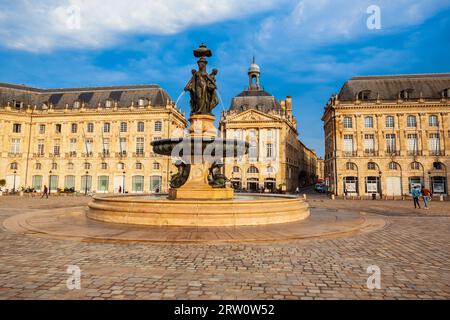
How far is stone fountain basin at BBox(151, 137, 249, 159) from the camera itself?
12469 millimetres

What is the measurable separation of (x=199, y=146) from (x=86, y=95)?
169ft

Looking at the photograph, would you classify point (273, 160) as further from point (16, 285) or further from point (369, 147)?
point (16, 285)

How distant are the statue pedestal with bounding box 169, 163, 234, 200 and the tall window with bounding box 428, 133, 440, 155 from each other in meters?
42.0

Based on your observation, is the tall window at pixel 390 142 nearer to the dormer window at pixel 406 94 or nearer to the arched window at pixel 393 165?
the arched window at pixel 393 165

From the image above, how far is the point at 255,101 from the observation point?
196ft

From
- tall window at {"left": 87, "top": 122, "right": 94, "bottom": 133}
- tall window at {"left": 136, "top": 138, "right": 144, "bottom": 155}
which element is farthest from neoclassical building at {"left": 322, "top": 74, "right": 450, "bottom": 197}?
tall window at {"left": 87, "top": 122, "right": 94, "bottom": 133}

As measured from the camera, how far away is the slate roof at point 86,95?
53.8 m

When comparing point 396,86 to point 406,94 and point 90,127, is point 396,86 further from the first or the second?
point 90,127

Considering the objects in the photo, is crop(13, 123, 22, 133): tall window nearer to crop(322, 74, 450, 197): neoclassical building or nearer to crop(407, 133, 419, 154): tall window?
crop(322, 74, 450, 197): neoclassical building

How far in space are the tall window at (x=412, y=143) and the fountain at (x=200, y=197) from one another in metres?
38.3

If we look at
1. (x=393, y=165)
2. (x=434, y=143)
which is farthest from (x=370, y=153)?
(x=434, y=143)

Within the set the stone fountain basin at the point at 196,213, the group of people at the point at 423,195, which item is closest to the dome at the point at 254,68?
the group of people at the point at 423,195
